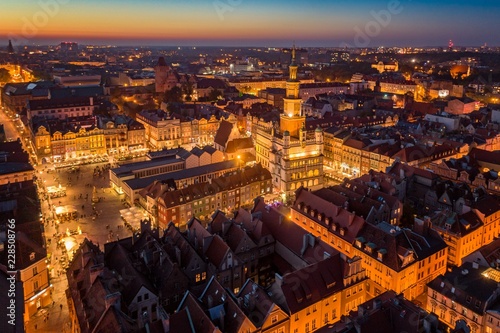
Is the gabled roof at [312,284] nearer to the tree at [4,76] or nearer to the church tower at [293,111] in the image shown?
the church tower at [293,111]

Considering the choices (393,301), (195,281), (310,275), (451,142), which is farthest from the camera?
(451,142)

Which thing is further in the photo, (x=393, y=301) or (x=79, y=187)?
(x=79, y=187)

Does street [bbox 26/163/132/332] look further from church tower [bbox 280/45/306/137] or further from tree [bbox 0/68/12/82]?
tree [bbox 0/68/12/82]

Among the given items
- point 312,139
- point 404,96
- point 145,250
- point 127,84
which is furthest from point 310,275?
point 127,84

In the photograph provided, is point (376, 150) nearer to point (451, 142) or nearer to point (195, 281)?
point (451, 142)

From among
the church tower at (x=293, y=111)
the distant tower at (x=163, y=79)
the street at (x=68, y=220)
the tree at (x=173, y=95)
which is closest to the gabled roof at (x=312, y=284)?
the street at (x=68, y=220)

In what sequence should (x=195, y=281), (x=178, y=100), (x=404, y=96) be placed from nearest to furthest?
(x=195, y=281)
(x=404, y=96)
(x=178, y=100)

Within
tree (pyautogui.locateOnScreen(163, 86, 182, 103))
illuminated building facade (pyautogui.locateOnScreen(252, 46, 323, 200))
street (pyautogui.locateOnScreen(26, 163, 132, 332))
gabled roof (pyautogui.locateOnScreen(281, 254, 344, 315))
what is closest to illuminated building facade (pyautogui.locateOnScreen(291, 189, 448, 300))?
gabled roof (pyautogui.locateOnScreen(281, 254, 344, 315))

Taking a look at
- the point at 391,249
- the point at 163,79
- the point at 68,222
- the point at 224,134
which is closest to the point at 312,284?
the point at 391,249

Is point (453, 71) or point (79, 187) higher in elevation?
point (453, 71)
